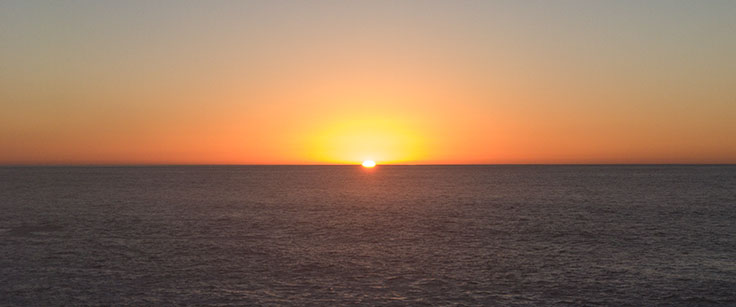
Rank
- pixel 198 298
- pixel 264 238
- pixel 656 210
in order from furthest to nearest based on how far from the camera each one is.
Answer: pixel 656 210, pixel 264 238, pixel 198 298

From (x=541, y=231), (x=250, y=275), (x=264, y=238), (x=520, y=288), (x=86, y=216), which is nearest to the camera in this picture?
(x=520, y=288)

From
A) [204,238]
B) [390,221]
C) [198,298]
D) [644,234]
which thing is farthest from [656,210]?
[198,298]

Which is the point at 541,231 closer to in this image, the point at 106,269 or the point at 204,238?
the point at 204,238

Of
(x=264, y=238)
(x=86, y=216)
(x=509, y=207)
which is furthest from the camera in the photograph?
(x=509, y=207)

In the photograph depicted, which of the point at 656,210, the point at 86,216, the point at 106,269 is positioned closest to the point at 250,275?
the point at 106,269

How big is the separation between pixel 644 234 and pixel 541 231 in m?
9.01

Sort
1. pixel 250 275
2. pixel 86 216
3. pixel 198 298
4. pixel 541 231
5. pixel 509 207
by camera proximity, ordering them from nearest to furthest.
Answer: pixel 198 298, pixel 250 275, pixel 541 231, pixel 86 216, pixel 509 207

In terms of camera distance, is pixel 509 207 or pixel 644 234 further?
pixel 509 207

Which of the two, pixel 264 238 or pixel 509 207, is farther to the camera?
pixel 509 207

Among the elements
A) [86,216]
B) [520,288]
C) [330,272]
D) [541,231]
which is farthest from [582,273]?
[86,216]

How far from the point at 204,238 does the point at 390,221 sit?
868 inches

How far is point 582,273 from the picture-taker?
109ft

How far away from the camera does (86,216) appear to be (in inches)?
2645

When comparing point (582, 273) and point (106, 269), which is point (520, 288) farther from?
point (106, 269)
